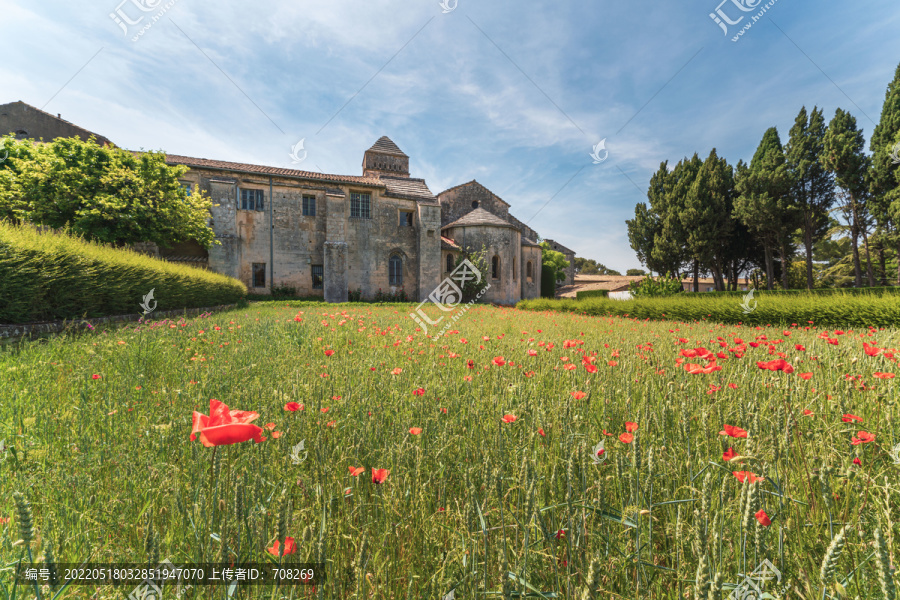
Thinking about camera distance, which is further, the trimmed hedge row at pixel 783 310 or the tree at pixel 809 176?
the tree at pixel 809 176

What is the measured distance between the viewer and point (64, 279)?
20.0 ft

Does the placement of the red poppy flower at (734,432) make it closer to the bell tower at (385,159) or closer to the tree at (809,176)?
the tree at (809,176)

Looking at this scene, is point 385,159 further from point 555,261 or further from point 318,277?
point 555,261

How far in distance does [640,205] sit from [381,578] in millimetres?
36037

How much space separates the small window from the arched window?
28.7ft

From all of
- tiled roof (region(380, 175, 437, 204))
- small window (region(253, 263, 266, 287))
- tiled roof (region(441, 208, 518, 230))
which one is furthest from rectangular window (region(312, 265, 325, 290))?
tiled roof (region(441, 208, 518, 230))

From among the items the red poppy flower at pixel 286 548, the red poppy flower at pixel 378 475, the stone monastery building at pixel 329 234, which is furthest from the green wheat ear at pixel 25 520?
the stone monastery building at pixel 329 234

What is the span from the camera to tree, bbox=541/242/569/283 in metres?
41.1

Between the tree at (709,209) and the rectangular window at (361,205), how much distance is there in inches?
974

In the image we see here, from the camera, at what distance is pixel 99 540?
130 cm

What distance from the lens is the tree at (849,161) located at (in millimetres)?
20516

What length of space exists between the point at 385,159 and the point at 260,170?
19922mm

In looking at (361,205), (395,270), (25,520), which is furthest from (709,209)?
(25,520)

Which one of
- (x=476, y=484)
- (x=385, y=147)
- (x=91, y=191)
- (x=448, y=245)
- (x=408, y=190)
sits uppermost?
(x=385, y=147)
